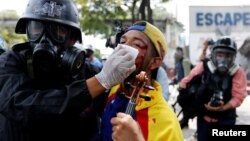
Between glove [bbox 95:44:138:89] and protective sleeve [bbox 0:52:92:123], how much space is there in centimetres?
9

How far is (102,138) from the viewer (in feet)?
7.32

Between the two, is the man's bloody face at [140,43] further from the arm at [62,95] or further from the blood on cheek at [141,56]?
the arm at [62,95]

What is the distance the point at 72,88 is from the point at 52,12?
0.39 metres

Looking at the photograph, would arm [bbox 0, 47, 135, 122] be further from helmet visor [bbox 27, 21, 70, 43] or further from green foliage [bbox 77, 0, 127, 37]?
green foliage [bbox 77, 0, 127, 37]

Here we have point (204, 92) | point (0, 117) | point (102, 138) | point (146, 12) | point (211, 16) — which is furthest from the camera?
point (146, 12)

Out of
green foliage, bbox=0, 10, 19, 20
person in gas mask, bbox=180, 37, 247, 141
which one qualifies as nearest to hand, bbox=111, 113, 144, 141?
person in gas mask, bbox=180, 37, 247, 141

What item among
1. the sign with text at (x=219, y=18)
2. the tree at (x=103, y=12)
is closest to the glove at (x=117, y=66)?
the sign with text at (x=219, y=18)

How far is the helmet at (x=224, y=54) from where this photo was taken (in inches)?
180

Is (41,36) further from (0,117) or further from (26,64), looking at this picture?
(0,117)

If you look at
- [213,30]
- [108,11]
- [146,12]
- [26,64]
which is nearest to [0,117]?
[26,64]

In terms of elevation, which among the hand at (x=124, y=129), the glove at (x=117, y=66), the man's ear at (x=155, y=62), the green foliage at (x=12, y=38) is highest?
the glove at (x=117, y=66)

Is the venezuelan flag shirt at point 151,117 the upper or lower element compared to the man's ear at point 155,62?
lower

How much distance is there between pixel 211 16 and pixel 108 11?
705 cm

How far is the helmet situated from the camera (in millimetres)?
4578
